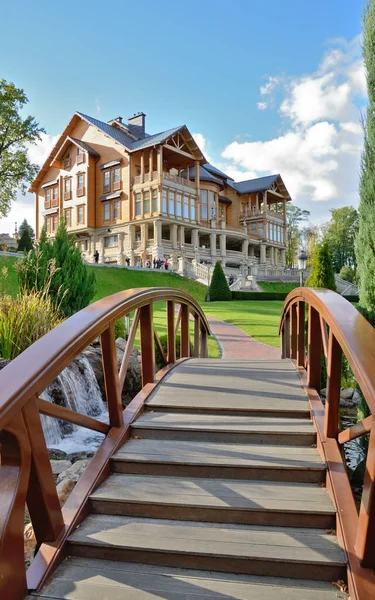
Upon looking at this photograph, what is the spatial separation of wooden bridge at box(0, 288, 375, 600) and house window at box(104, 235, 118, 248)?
36188 mm

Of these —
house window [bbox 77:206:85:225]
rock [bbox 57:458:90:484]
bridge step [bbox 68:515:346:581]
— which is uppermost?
house window [bbox 77:206:85:225]

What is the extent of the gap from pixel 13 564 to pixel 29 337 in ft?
15.2

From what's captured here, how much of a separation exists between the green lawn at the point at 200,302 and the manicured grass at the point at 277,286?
31.2 ft

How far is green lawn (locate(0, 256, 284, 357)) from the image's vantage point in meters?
13.9

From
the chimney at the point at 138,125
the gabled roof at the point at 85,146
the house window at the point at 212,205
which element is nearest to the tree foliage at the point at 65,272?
the gabled roof at the point at 85,146

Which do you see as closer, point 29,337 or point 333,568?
point 333,568

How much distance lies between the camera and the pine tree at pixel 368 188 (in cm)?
505

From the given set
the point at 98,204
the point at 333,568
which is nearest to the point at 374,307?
the point at 333,568

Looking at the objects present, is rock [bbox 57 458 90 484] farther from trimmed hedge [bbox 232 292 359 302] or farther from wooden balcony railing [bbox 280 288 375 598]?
trimmed hedge [bbox 232 292 359 302]

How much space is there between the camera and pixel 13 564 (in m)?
2.07

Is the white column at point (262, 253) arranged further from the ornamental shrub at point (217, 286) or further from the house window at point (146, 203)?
the ornamental shrub at point (217, 286)

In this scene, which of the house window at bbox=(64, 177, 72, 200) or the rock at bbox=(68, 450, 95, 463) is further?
the house window at bbox=(64, 177, 72, 200)

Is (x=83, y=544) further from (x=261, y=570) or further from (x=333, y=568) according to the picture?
(x=333, y=568)

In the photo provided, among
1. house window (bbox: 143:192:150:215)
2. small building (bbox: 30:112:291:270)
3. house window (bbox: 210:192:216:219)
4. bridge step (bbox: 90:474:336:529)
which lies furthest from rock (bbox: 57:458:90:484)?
house window (bbox: 210:192:216:219)
